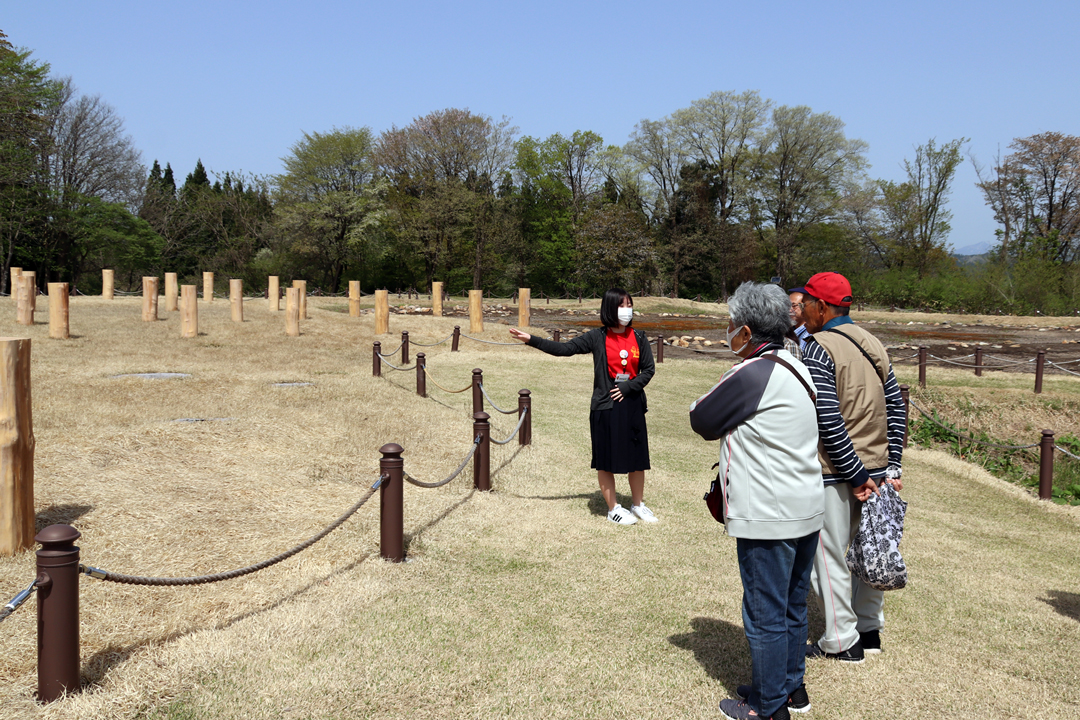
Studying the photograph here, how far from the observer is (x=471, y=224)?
165 feet

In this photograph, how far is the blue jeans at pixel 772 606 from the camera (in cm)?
313

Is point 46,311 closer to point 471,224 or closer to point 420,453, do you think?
point 420,453

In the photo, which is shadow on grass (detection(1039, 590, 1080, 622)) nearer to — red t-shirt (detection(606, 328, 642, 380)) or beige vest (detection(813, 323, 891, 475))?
beige vest (detection(813, 323, 891, 475))

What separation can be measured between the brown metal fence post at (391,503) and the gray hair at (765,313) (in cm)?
272

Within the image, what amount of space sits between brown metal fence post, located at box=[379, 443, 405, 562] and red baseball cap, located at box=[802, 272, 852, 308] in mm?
2784

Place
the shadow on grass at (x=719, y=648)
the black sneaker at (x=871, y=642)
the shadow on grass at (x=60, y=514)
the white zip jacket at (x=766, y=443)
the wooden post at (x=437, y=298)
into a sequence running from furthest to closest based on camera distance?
1. the wooden post at (x=437, y=298)
2. the shadow on grass at (x=60, y=514)
3. the black sneaker at (x=871, y=642)
4. the shadow on grass at (x=719, y=648)
5. the white zip jacket at (x=766, y=443)

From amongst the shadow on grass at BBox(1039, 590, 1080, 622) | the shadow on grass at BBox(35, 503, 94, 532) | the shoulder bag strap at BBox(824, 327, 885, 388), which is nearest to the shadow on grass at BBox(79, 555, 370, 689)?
the shadow on grass at BBox(35, 503, 94, 532)

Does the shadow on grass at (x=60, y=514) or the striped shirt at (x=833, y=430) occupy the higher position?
the striped shirt at (x=833, y=430)

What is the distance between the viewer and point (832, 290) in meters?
3.98

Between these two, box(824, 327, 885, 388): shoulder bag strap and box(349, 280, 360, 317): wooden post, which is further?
box(349, 280, 360, 317): wooden post

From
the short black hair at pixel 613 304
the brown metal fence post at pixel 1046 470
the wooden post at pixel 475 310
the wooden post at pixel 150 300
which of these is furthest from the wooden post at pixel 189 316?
the brown metal fence post at pixel 1046 470

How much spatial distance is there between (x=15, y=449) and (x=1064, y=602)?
6816 millimetres

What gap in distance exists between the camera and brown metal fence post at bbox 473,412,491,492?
719 centimetres

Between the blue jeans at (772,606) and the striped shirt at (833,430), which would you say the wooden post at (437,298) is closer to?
the striped shirt at (833,430)
